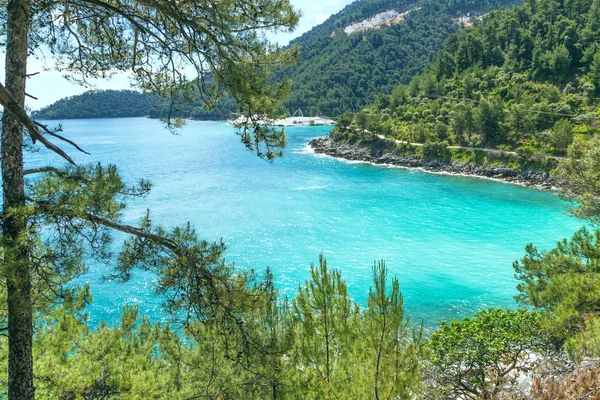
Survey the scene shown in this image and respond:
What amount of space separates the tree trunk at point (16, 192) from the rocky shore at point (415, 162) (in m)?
48.2

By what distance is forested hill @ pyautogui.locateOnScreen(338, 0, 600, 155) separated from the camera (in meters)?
50.4

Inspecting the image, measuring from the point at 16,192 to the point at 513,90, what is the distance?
6673 centimetres

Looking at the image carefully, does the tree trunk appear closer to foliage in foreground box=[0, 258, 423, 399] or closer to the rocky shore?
foliage in foreground box=[0, 258, 423, 399]

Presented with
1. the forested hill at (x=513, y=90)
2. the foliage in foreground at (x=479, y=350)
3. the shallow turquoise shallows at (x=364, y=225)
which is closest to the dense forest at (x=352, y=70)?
the forested hill at (x=513, y=90)

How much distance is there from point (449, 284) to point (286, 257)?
413 inches

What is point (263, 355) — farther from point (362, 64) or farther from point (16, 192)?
point (362, 64)

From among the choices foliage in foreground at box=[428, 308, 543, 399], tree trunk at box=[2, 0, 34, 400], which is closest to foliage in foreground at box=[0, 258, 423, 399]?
tree trunk at box=[2, 0, 34, 400]

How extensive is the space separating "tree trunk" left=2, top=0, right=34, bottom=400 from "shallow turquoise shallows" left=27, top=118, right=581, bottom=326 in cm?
707

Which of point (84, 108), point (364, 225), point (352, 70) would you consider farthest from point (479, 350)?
point (84, 108)

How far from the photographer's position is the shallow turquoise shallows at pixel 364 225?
22.0 metres

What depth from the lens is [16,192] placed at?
4.16 metres

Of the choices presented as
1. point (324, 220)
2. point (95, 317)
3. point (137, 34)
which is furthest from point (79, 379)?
point (324, 220)

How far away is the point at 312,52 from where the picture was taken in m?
194

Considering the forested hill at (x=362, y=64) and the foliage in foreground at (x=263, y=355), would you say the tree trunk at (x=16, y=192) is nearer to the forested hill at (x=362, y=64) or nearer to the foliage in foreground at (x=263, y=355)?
the foliage in foreground at (x=263, y=355)
